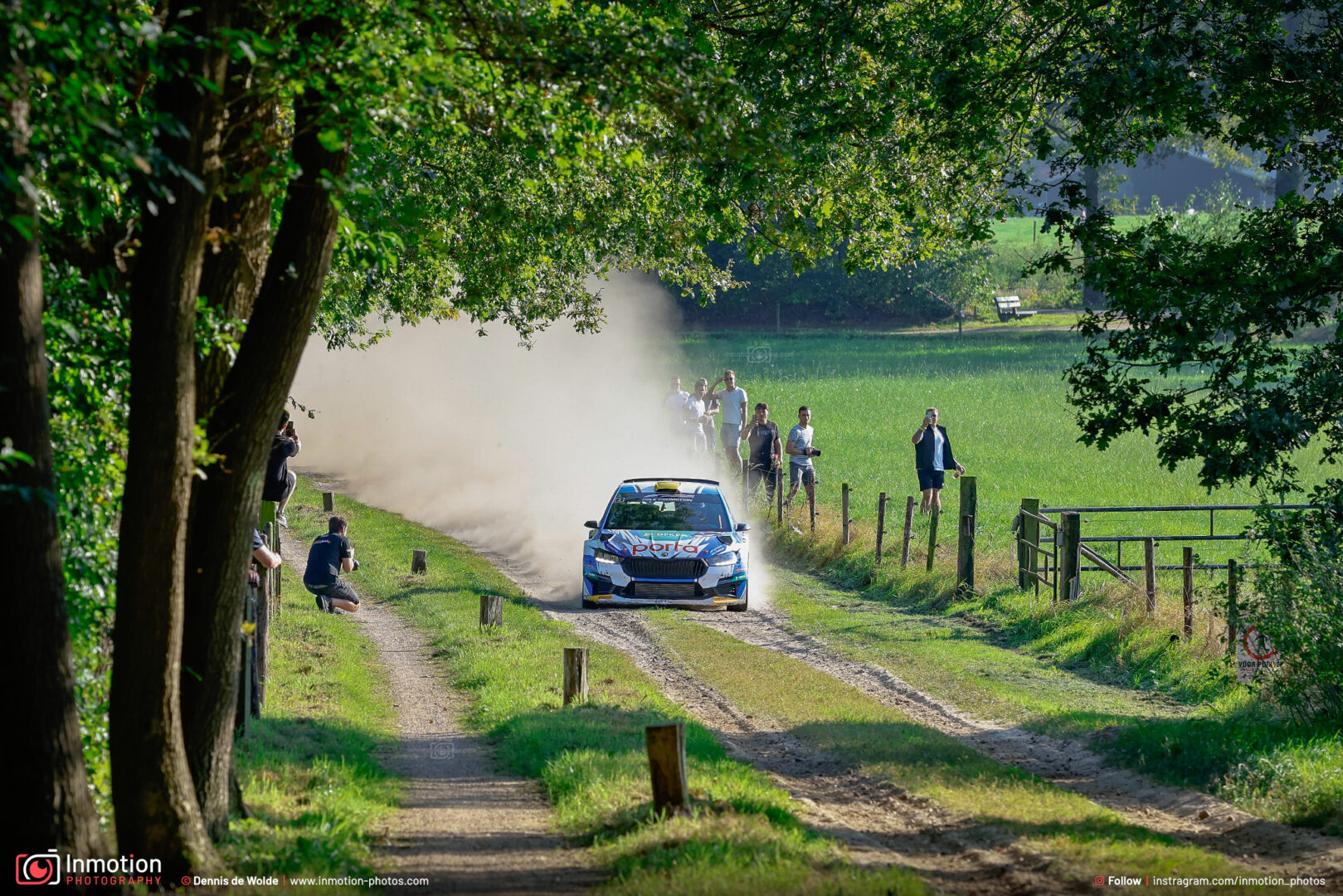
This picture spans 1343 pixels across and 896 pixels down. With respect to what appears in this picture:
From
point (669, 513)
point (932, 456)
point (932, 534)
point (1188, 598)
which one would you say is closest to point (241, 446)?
point (669, 513)

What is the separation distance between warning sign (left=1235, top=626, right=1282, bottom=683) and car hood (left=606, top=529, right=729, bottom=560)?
22.8 ft

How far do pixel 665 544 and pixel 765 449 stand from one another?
8008 millimetres

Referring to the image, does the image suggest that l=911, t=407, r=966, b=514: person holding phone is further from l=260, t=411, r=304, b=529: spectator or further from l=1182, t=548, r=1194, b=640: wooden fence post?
l=260, t=411, r=304, b=529: spectator

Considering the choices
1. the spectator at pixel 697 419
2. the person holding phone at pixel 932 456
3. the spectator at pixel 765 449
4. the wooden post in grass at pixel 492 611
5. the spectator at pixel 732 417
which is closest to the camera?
the wooden post in grass at pixel 492 611

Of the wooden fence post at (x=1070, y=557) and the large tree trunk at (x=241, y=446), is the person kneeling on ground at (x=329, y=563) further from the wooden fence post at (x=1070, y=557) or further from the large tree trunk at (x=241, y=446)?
the large tree trunk at (x=241, y=446)

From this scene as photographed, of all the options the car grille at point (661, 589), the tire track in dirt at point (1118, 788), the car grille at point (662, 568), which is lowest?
the tire track in dirt at point (1118, 788)

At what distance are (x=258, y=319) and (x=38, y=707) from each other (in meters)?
2.23

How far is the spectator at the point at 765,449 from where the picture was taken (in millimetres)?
23969

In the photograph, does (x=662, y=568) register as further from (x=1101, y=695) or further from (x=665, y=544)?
(x=1101, y=695)

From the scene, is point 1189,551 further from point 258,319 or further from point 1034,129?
point 258,319

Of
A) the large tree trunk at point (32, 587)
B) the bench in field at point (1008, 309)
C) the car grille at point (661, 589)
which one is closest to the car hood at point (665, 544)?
the car grille at point (661, 589)

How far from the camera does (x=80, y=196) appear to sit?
20.4 ft

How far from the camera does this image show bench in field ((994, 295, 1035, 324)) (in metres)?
73.2

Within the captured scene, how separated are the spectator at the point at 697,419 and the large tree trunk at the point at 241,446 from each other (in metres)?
21.7
